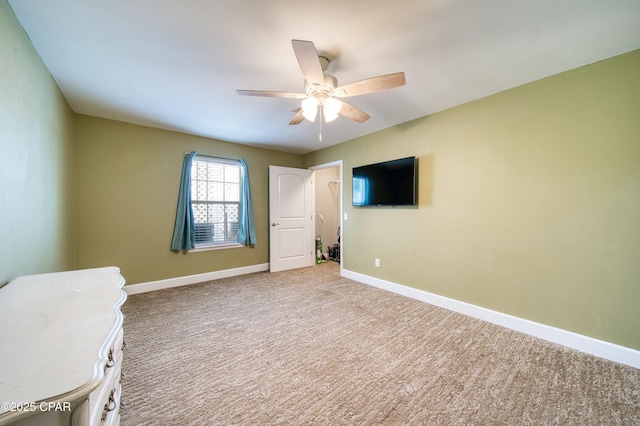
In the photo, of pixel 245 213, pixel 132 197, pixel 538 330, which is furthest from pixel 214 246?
pixel 538 330

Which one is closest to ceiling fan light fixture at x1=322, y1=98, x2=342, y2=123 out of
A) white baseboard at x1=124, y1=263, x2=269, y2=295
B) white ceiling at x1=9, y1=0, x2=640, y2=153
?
white ceiling at x1=9, y1=0, x2=640, y2=153

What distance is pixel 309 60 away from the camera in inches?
61.0

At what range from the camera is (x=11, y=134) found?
1518 mm

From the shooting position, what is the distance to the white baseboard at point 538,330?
1911 mm

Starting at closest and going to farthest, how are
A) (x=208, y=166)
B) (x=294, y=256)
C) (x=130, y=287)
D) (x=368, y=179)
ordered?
1. (x=130, y=287)
2. (x=368, y=179)
3. (x=208, y=166)
4. (x=294, y=256)

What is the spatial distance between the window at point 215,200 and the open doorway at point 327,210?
7.17 ft

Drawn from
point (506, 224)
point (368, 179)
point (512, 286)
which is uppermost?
point (368, 179)

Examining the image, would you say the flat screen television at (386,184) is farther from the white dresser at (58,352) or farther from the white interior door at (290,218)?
the white dresser at (58,352)

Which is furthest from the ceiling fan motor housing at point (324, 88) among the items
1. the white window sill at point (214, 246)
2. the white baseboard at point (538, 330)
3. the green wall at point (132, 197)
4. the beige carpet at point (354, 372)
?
the white window sill at point (214, 246)

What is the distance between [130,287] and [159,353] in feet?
6.31

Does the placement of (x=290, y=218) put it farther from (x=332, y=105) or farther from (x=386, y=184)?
(x=332, y=105)

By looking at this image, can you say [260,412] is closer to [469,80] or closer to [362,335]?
[362,335]

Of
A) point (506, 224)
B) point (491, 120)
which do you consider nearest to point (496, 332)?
point (506, 224)

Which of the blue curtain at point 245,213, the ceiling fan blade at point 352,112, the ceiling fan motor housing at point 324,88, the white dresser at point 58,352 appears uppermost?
the ceiling fan motor housing at point 324,88
